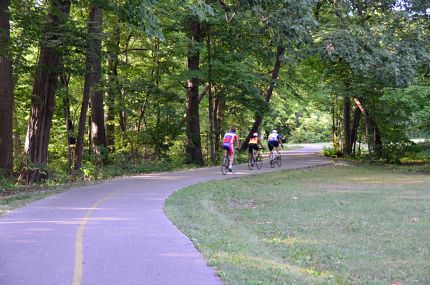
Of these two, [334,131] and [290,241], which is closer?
[290,241]

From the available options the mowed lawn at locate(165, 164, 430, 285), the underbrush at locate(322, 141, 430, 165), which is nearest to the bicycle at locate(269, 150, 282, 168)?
the mowed lawn at locate(165, 164, 430, 285)

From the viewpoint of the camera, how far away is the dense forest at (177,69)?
1772 cm

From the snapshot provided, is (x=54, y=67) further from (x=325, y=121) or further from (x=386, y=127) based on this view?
(x=325, y=121)

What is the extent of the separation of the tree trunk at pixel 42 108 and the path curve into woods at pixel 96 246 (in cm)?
538

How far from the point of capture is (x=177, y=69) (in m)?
29.9

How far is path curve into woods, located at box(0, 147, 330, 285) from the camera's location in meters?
6.50

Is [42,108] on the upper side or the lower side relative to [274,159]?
upper

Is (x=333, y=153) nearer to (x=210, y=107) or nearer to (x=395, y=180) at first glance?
(x=210, y=107)

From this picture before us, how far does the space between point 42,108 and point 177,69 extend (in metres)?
11.9

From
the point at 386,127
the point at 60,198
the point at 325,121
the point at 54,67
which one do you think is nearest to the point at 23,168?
the point at 54,67

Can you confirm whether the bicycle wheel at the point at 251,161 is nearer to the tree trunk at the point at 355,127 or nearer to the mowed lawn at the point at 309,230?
the mowed lawn at the point at 309,230

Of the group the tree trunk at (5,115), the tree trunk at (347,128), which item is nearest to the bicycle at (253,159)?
the tree trunk at (5,115)

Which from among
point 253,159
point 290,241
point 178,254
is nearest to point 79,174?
point 253,159

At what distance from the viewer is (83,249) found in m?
7.92
